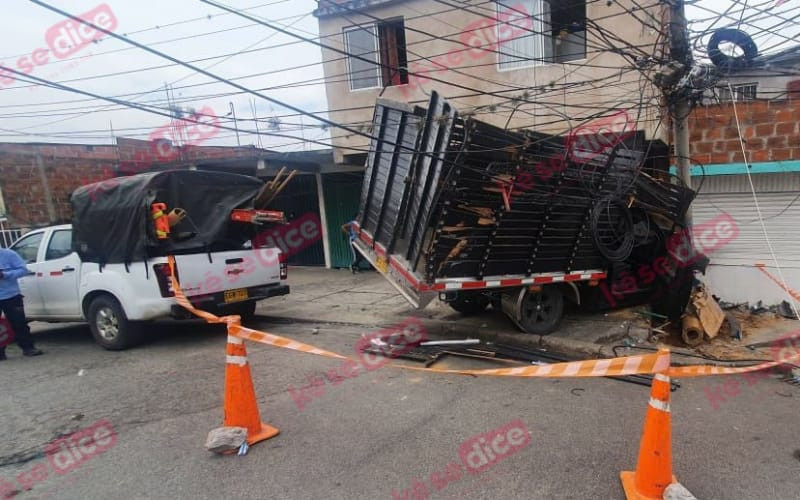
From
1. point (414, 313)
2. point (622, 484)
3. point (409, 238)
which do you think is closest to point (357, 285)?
point (414, 313)

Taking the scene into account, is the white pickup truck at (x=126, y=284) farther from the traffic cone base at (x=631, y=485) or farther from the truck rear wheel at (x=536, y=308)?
the traffic cone base at (x=631, y=485)

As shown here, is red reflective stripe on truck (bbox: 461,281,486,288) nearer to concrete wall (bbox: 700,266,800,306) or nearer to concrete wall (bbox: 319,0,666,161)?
concrete wall (bbox: 319,0,666,161)

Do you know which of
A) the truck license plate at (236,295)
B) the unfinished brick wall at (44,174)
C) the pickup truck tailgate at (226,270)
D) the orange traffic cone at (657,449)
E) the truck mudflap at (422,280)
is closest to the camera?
the orange traffic cone at (657,449)

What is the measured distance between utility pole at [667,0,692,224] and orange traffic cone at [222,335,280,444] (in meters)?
6.05

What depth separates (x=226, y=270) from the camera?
6352mm

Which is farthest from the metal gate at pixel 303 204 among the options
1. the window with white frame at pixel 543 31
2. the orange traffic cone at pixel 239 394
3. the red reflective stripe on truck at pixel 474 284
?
the orange traffic cone at pixel 239 394

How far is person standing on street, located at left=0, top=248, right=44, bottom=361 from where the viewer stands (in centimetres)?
593

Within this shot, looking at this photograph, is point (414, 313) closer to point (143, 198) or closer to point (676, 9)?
point (143, 198)

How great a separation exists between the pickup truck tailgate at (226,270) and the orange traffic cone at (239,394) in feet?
9.42

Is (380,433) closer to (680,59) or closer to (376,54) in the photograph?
(680,59)

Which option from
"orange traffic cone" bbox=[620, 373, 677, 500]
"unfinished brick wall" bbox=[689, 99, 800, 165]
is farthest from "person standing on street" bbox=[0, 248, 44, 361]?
"unfinished brick wall" bbox=[689, 99, 800, 165]

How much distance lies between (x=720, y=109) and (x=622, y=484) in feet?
22.0

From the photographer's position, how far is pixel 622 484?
2783 mm

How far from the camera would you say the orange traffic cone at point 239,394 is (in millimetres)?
3428
